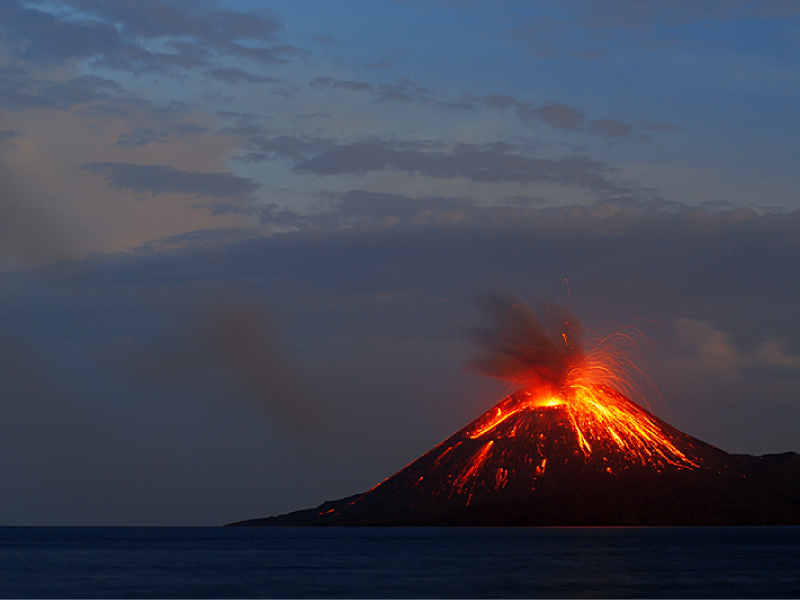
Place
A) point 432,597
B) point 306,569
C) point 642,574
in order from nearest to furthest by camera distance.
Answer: point 432,597 < point 642,574 < point 306,569

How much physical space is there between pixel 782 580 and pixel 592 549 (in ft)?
178

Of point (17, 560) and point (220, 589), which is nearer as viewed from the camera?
point (220, 589)

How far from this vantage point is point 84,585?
299 feet

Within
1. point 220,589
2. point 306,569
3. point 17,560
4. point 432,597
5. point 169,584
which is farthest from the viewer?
point 17,560

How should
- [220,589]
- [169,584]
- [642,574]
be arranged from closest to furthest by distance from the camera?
[220,589], [169,584], [642,574]

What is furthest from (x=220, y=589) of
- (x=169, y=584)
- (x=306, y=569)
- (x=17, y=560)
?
(x=17, y=560)

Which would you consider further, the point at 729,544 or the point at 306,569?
the point at 729,544

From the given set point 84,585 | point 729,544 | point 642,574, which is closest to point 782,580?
point 642,574

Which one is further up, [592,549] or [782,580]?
[592,549]

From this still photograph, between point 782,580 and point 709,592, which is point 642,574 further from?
point 709,592

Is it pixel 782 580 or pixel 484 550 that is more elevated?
pixel 484 550

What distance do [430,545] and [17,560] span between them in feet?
219

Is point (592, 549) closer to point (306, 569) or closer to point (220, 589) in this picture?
point (306, 569)

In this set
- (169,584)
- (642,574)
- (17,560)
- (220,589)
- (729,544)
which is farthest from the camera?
(729,544)
